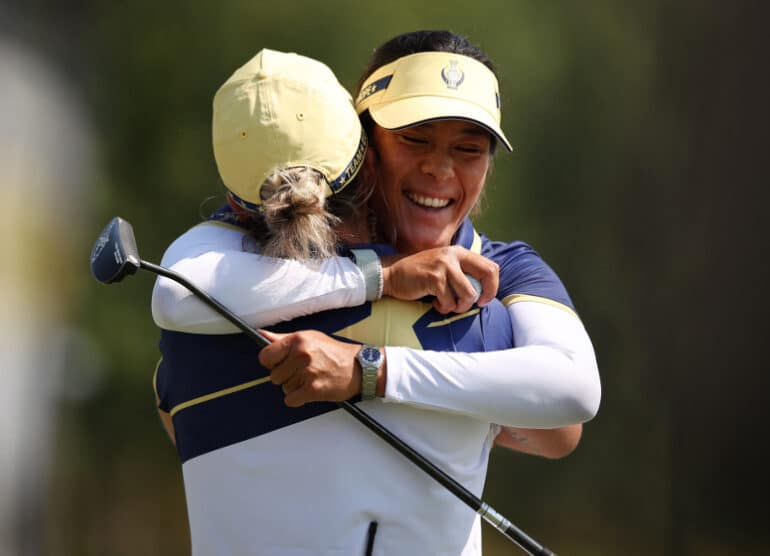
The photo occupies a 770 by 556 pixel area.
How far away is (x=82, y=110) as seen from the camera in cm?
451

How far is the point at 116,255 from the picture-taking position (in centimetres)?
178


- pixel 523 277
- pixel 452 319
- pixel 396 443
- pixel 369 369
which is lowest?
pixel 396 443

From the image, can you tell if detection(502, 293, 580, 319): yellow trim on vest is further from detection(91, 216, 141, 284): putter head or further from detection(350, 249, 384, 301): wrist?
detection(91, 216, 141, 284): putter head

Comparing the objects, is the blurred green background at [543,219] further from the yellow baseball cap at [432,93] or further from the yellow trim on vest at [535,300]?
the yellow trim on vest at [535,300]

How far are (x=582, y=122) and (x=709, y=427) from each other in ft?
4.48

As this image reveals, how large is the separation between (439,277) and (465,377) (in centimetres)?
16

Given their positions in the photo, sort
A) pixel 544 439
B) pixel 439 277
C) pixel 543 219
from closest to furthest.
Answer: pixel 439 277 → pixel 544 439 → pixel 543 219

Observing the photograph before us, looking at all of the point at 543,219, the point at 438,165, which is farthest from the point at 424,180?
the point at 543,219

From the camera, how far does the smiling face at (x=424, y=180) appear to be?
2.02 meters

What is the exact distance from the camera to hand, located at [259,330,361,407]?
169 centimetres

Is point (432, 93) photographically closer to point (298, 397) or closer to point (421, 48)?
point (421, 48)

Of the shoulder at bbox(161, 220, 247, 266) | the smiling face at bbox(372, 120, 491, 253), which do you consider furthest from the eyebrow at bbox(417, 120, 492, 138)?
the shoulder at bbox(161, 220, 247, 266)

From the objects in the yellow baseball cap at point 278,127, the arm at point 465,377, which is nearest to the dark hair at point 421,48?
the yellow baseball cap at point 278,127

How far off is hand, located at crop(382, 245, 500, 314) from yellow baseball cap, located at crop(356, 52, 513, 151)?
0.84 ft
